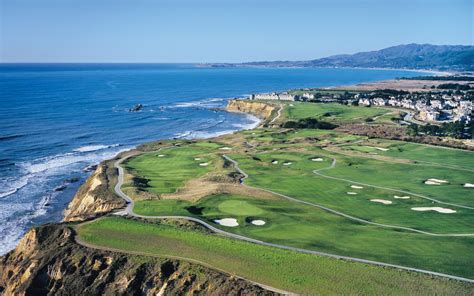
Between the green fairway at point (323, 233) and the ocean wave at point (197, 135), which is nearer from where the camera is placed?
the green fairway at point (323, 233)

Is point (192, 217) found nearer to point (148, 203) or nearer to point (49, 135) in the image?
point (148, 203)

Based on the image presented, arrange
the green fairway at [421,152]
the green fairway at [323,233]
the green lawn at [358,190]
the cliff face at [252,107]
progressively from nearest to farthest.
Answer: the green fairway at [323,233] → the green lawn at [358,190] → the green fairway at [421,152] → the cliff face at [252,107]

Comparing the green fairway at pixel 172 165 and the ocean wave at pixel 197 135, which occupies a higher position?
the green fairway at pixel 172 165

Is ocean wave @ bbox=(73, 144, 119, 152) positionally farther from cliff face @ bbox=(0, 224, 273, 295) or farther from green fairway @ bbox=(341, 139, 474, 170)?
cliff face @ bbox=(0, 224, 273, 295)

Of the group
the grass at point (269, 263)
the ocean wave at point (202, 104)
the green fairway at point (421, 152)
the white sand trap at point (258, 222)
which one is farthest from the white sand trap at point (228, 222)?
the ocean wave at point (202, 104)

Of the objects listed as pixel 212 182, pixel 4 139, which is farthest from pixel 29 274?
pixel 4 139

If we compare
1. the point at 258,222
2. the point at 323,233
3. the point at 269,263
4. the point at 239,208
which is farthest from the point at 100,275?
the point at 323,233

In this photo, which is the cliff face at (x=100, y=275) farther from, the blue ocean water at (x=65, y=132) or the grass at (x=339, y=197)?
the blue ocean water at (x=65, y=132)
